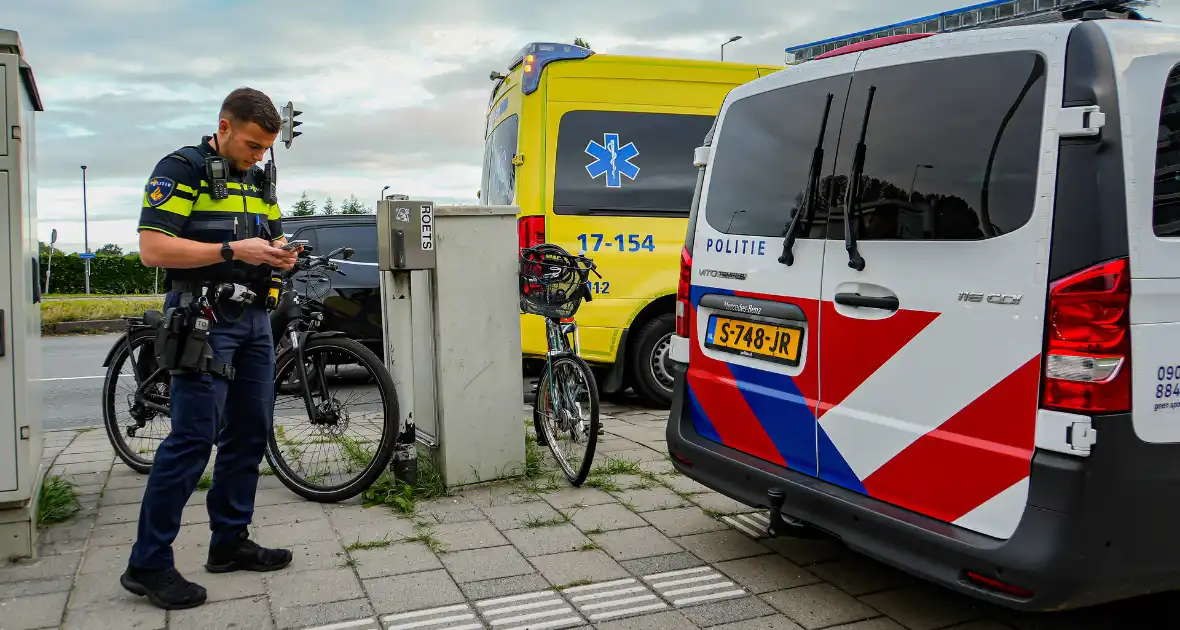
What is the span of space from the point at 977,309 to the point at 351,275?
262 inches

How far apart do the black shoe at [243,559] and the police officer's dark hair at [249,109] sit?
1612 mm

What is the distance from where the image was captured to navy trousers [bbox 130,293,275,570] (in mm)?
3303

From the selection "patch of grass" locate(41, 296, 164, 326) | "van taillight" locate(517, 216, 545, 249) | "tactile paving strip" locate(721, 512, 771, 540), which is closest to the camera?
"tactile paving strip" locate(721, 512, 771, 540)

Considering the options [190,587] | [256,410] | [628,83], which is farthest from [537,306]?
[628,83]

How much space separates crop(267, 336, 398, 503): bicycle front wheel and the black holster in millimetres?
1021

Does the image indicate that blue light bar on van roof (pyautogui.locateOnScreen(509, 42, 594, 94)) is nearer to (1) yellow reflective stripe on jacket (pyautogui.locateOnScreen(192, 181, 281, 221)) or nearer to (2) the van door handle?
(1) yellow reflective stripe on jacket (pyautogui.locateOnScreen(192, 181, 281, 221))

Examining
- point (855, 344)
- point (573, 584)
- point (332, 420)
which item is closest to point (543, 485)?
point (332, 420)

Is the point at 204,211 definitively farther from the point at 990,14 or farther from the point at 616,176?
the point at 616,176

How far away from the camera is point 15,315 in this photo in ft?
11.9

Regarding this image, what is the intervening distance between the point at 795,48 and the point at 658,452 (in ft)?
8.00

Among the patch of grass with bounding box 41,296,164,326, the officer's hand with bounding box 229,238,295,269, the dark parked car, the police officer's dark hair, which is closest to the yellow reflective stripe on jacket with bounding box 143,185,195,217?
the officer's hand with bounding box 229,238,295,269

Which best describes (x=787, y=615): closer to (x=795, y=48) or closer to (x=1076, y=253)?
(x=1076, y=253)

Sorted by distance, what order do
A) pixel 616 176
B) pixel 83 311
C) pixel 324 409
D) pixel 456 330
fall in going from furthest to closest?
pixel 83 311 → pixel 616 176 → pixel 456 330 → pixel 324 409

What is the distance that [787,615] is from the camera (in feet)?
10.6
